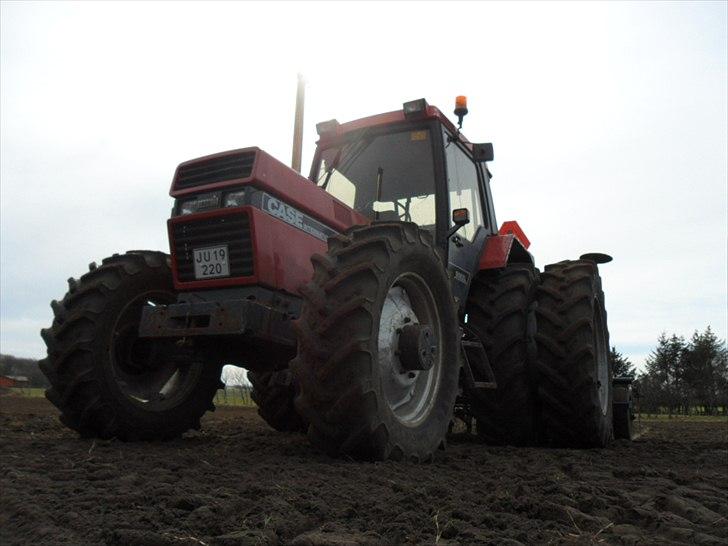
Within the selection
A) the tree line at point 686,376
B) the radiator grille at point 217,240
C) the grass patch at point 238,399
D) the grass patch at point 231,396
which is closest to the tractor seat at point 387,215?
the radiator grille at point 217,240

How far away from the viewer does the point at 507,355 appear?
5148mm

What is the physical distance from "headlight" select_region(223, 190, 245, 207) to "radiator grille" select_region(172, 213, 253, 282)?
0.27 ft

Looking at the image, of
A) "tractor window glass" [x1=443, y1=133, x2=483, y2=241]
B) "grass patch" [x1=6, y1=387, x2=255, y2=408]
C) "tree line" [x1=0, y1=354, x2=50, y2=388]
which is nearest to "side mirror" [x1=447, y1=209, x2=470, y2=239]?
"tractor window glass" [x1=443, y1=133, x2=483, y2=241]

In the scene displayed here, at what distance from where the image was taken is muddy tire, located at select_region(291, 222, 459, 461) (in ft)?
10.4

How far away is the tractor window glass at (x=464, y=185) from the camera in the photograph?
545cm

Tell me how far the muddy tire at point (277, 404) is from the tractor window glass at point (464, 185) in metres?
2.19

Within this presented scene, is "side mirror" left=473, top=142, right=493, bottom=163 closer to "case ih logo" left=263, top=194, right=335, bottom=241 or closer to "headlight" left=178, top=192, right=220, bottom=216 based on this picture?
"case ih logo" left=263, top=194, right=335, bottom=241

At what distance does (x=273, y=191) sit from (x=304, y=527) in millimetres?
2429

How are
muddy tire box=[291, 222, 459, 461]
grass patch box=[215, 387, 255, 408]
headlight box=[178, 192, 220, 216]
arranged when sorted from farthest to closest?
grass patch box=[215, 387, 255, 408] < headlight box=[178, 192, 220, 216] < muddy tire box=[291, 222, 459, 461]

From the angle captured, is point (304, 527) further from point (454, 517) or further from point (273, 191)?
point (273, 191)

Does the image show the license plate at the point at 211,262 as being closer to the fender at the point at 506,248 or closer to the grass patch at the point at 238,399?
the fender at the point at 506,248

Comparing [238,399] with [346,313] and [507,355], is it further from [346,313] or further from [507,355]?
[346,313]

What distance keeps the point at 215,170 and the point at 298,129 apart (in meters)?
6.36

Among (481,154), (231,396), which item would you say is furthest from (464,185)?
(231,396)
